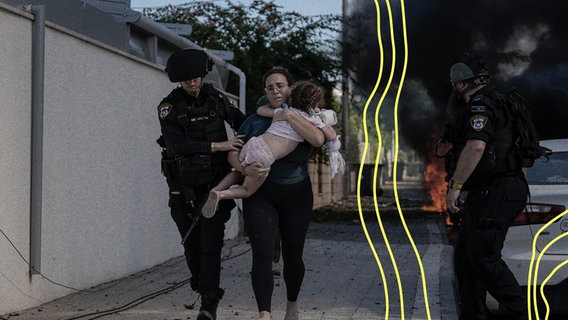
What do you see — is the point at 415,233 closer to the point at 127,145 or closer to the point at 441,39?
the point at 441,39

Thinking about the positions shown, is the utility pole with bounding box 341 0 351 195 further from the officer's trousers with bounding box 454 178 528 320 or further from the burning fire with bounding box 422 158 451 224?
the officer's trousers with bounding box 454 178 528 320

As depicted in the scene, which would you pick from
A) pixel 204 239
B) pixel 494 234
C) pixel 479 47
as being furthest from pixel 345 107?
pixel 494 234

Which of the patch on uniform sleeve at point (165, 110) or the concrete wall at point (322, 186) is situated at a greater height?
the patch on uniform sleeve at point (165, 110)

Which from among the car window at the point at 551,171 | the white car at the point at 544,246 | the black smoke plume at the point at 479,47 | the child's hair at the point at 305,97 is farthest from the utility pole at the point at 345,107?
the child's hair at the point at 305,97

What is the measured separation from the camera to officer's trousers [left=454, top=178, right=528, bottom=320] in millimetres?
6230

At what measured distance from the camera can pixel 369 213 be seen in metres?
25.9

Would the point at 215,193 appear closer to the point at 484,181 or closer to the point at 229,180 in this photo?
the point at 229,180

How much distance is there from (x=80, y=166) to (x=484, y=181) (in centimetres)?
416

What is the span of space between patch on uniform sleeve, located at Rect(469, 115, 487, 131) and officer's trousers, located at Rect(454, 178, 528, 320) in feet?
1.25

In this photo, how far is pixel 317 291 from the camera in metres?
9.41

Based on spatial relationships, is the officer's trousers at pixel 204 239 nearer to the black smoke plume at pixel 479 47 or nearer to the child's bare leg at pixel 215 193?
the child's bare leg at pixel 215 193

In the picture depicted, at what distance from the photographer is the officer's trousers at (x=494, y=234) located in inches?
245

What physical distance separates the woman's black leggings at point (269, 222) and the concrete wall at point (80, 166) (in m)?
2.20

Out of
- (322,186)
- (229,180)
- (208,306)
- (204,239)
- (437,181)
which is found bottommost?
(208,306)
